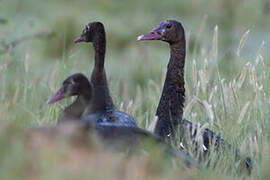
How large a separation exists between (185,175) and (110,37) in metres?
8.08

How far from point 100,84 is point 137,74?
424 centimetres

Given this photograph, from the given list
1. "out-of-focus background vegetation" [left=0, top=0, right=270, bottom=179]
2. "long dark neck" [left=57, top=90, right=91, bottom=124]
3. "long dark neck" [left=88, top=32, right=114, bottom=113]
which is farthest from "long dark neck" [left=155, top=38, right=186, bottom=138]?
"long dark neck" [left=57, top=90, right=91, bottom=124]

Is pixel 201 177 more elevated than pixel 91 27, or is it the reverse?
pixel 91 27

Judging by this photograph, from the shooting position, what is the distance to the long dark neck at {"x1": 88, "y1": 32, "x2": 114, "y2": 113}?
16.7 feet

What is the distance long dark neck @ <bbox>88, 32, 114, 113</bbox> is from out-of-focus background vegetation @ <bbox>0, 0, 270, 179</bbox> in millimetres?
212

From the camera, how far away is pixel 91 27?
565cm

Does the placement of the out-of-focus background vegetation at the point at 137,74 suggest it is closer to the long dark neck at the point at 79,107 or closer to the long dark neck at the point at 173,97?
the long dark neck at the point at 173,97

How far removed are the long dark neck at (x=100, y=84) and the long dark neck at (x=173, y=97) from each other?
359 millimetres

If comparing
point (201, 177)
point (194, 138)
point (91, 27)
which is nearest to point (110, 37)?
point (91, 27)

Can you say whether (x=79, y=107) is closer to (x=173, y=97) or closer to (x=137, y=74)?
(x=173, y=97)

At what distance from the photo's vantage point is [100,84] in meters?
5.37

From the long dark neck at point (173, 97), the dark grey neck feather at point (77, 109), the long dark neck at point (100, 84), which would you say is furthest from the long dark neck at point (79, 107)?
the long dark neck at point (173, 97)

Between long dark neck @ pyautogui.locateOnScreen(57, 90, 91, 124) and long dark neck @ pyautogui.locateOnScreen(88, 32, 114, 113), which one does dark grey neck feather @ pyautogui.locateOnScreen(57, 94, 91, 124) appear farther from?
long dark neck @ pyautogui.locateOnScreen(88, 32, 114, 113)

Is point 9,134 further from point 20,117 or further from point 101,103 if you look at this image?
point 101,103
